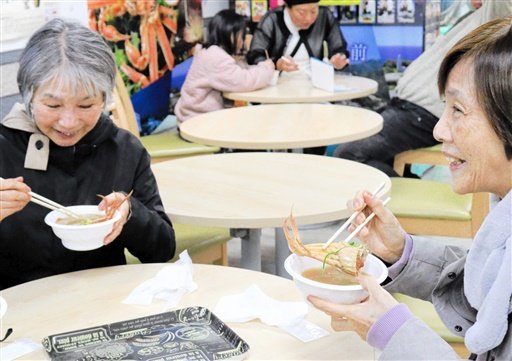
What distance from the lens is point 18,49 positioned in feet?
13.3

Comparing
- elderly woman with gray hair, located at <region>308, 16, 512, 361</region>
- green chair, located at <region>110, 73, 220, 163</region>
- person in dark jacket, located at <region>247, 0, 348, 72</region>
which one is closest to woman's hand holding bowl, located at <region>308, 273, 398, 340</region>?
elderly woman with gray hair, located at <region>308, 16, 512, 361</region>

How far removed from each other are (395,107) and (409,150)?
1.06 feet

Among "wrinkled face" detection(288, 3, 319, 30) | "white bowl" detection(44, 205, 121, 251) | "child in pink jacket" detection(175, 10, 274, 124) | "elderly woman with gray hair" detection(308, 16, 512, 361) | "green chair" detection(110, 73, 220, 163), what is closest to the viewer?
"elderly woman with gray hair" detection(308, 16, 512, 361)

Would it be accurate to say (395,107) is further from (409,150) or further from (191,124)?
(191,124)

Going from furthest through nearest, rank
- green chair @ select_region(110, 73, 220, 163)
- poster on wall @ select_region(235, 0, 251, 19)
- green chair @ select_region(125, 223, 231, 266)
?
1. poster on wall @ select_region(235, 0, 251, 19)
2. green chair @ select_region(110, 73, 220, 163)
3. green chair @ select_region(125, 223, 231, 266)

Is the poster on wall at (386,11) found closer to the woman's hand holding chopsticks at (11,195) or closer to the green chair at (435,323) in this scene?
Answer: the green chair at (435,323)

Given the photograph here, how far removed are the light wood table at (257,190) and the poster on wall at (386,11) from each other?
125 inches

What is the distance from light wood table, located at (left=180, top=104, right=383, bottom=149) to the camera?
138 inches

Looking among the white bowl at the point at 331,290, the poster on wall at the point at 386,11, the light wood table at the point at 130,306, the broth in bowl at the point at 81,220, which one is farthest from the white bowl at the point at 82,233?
the poster on wall at the point at 386,11

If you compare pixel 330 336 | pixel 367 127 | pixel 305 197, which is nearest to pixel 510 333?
pixel 330 336

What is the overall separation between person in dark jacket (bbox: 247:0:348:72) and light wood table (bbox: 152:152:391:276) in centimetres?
264

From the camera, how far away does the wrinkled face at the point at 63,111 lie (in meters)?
2.06

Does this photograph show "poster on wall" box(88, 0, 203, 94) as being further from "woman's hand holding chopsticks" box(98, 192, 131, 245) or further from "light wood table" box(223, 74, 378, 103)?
"woman's hand holding chopsticks" box(98, 192, 131, 245)

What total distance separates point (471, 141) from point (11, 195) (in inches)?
42.8
